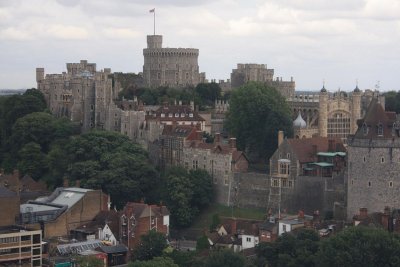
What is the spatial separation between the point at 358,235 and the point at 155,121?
132 feet

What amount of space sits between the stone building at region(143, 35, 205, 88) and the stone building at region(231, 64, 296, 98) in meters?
5.52

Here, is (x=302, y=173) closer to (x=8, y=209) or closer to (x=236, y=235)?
(x=236, y=235)

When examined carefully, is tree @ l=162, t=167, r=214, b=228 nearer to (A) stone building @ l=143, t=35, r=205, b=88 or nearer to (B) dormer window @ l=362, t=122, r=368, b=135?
(B) dormer window @ l=362, t=122, r=368, b=135

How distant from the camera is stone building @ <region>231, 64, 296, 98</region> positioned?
420 ft

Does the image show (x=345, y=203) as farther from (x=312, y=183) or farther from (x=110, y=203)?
(x=110, y=203)

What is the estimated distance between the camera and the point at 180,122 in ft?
334

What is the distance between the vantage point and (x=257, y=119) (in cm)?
9512

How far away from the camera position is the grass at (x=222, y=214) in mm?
81500

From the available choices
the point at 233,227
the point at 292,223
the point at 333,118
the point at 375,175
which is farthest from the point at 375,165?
the point at 333,118

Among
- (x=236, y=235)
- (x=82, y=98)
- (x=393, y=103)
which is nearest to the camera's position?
(x=236, y=235)

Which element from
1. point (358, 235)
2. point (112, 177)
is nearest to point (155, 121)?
point (112, 177)

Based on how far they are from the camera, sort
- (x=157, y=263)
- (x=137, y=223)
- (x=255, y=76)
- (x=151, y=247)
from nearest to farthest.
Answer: (x=157, y=263) → (x=151, y=247) → (x=137, y=223) → (x=255, y=76)

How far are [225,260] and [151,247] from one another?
8.84m

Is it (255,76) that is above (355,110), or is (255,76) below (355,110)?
above
